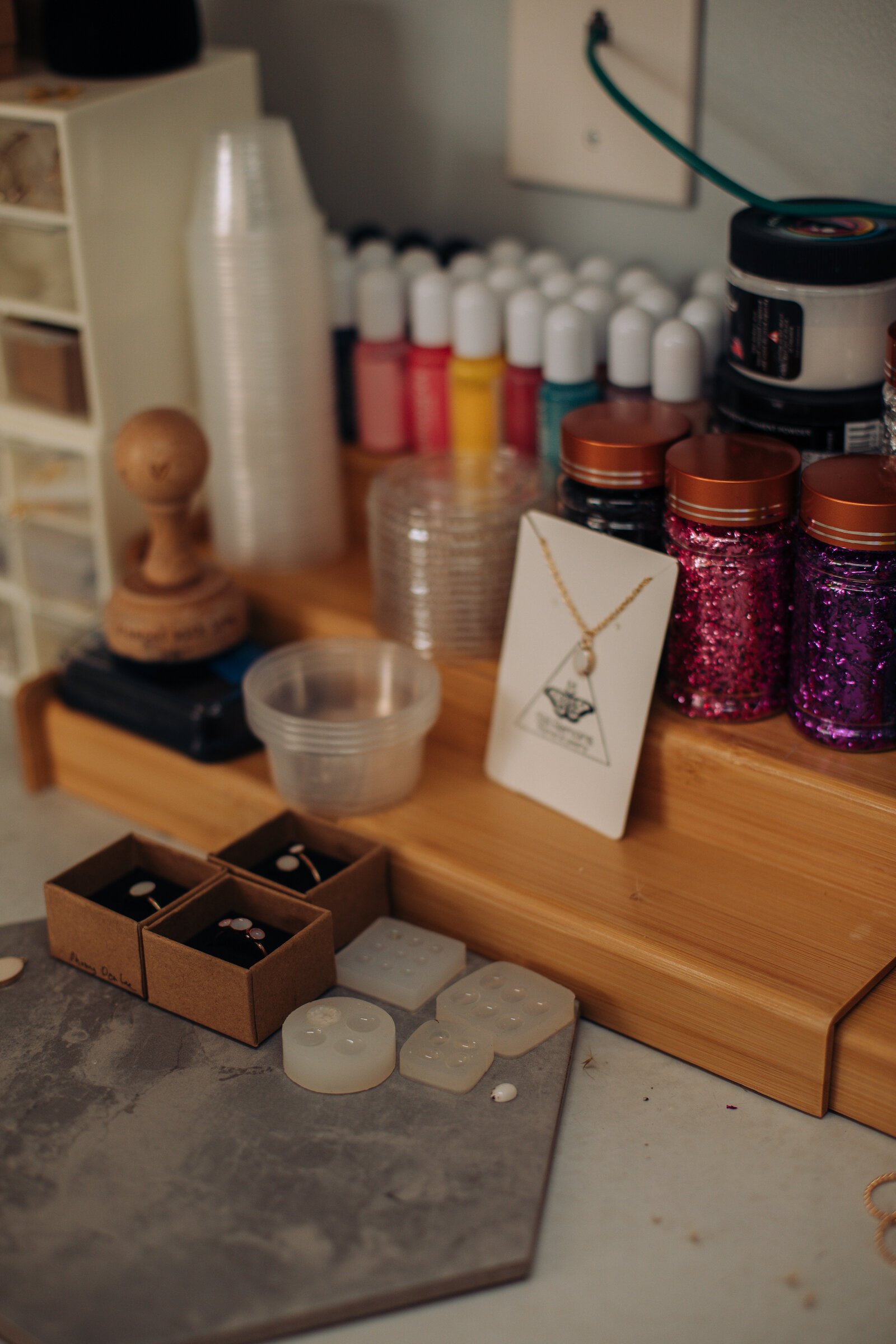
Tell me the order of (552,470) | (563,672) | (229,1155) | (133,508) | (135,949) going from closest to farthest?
(229,1155) → (135,949) → (563,672) → (552,470) → (133,508)

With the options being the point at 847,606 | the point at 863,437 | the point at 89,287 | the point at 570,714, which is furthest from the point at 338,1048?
the point at 89,287

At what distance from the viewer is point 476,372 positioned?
111 centimetres

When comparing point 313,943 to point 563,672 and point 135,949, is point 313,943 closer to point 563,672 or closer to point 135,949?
point 135,949

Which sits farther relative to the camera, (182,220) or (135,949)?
(182,220)

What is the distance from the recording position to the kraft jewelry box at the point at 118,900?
875 mm

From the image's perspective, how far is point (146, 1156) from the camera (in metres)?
0.77

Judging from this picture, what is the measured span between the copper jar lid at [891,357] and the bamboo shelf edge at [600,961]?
0.35 m

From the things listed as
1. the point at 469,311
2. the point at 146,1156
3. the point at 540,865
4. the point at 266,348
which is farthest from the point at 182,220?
the point at 146,1156

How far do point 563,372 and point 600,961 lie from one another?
44 centimetres

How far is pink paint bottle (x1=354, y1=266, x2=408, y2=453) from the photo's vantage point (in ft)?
3.76

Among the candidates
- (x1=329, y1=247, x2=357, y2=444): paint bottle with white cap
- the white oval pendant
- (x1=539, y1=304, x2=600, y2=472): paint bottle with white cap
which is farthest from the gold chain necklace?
(x1=329, y1=247, x2=357, y2=444): paint bottle with white cap

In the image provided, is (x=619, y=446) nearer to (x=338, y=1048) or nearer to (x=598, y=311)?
(x=598, y=311)

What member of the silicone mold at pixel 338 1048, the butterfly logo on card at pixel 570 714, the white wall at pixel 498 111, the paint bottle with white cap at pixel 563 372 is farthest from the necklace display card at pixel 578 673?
the white wall at pixel 498 111

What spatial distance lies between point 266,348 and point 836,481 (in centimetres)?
49
